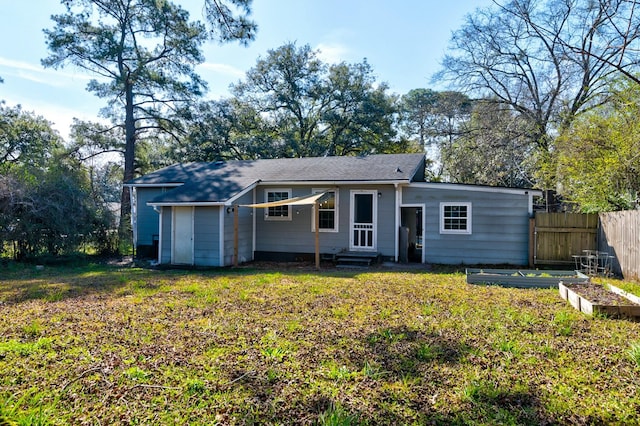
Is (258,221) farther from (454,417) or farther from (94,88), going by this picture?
(94,88)

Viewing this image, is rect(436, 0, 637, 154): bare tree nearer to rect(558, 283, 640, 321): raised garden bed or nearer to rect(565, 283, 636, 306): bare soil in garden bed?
rect(565, 283, 636, 306): bare soil in garden bed

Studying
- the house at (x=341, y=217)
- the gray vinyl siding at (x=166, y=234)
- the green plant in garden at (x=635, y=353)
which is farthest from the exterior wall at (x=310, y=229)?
the green plant in garden at (x=635, y=353)

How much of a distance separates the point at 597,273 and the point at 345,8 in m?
8.70

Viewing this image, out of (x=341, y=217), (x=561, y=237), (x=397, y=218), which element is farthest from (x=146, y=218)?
(x=561, y=237)

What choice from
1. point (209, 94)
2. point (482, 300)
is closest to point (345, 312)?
point (482, 300)

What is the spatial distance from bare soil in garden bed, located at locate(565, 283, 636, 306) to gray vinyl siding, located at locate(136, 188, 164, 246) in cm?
1342

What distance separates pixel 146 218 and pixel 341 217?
25.6ft

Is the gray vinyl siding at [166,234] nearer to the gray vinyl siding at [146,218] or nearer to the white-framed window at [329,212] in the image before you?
the gray vinyl siding at [146,218]

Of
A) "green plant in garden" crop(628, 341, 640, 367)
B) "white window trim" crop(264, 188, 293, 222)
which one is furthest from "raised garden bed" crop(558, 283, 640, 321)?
"white window trim" crop(264, 188, 293, 222)

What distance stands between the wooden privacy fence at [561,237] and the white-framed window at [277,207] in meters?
7.44

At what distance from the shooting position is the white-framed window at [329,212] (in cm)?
1223

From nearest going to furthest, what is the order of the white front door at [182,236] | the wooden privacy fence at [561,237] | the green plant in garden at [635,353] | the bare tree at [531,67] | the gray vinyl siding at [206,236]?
the green plant in garden at [635,353]
the wooden privacy fence at [561,237]
the gray vinyl siding at [206,236]
the white front door at [182,236]
the bare tree at [531,67]

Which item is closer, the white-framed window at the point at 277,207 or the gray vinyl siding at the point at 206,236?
the gray vinyl siding at the point at 206,236

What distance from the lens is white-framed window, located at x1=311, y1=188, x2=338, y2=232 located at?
12227 millimetres
